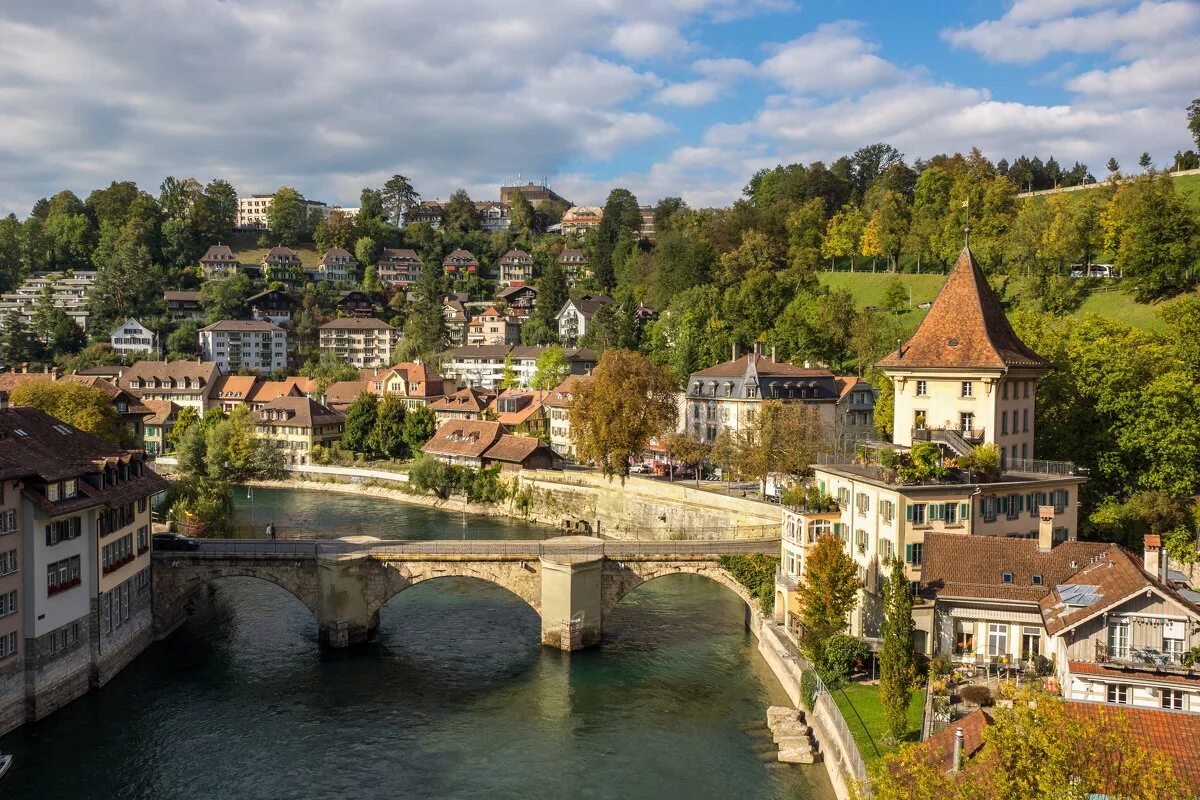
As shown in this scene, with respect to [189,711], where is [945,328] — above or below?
above

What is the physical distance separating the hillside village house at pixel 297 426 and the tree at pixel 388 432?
623cm

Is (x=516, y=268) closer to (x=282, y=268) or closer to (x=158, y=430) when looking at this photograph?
(x=282, y=268)

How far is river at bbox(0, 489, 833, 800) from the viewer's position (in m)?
28.6

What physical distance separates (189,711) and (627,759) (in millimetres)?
15692

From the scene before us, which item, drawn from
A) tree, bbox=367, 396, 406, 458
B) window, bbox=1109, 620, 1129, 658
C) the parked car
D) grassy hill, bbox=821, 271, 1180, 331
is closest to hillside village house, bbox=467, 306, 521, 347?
tree, bbox=367, 396, 406, 458

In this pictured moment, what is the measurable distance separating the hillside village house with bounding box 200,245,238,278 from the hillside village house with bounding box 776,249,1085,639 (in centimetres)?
12744

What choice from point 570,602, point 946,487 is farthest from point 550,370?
point 946,487

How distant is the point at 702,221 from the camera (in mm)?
124875

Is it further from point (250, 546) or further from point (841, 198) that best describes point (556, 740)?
point (841, 198)

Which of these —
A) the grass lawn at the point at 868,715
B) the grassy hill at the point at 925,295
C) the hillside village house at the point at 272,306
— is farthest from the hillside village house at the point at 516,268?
the grass lawn at the point at 868,715

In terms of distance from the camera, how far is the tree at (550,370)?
97562 millimetres

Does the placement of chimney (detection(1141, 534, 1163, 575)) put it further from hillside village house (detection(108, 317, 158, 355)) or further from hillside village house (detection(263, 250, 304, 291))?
hillside village house (detection(263, 250, 304, 291))

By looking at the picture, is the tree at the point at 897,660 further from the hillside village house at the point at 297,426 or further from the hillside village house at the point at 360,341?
the hillside village house at the point at 360,341

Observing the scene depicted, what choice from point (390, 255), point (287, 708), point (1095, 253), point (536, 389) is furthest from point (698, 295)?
point (390, 255)
